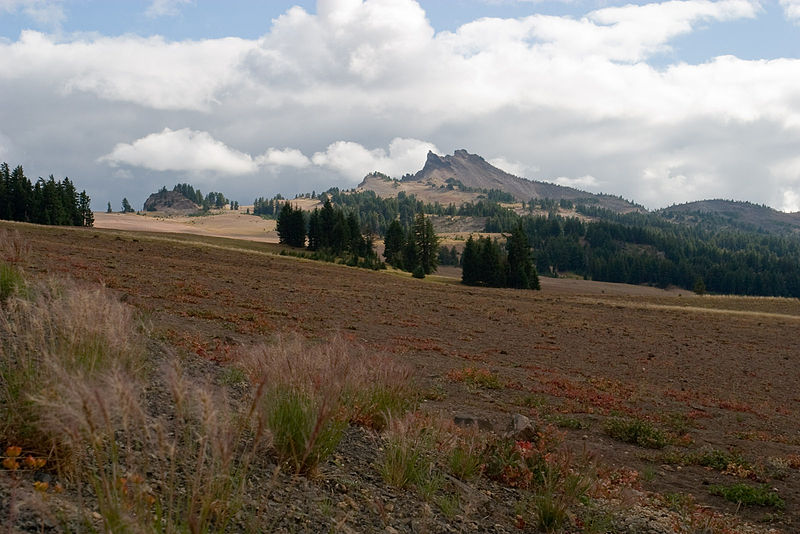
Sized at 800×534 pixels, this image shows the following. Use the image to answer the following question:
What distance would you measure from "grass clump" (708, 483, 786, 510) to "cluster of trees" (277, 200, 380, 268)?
8385 cm

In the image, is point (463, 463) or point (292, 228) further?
point (292, 228)

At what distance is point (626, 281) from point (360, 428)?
204 metres

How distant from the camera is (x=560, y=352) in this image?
26.7 metres

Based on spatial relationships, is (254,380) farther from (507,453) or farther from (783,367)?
(783,367)

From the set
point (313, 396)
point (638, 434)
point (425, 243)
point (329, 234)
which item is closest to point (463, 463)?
point (313, 396)

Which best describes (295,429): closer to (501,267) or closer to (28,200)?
(501,267)

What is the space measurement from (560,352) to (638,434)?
1482cm

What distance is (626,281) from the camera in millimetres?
191750

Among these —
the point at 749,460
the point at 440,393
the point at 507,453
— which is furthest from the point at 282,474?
the point at 749,460

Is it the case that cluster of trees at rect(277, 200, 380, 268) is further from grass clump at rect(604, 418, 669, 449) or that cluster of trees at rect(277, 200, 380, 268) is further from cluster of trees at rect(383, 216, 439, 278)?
grass clump at rect(604, 418, 669, 449)

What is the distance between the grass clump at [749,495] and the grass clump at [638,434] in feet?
8.70

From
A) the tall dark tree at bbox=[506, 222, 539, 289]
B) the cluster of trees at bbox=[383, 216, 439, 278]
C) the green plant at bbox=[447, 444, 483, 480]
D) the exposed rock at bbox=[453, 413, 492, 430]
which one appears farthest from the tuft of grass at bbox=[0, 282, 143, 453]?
the cluster of trees at bbox=[383, 216, 439, 278]

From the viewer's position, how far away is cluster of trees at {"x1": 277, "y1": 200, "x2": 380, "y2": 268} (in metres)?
102

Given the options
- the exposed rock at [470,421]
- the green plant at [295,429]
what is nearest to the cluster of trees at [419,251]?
the exposed rock at [470,421]
